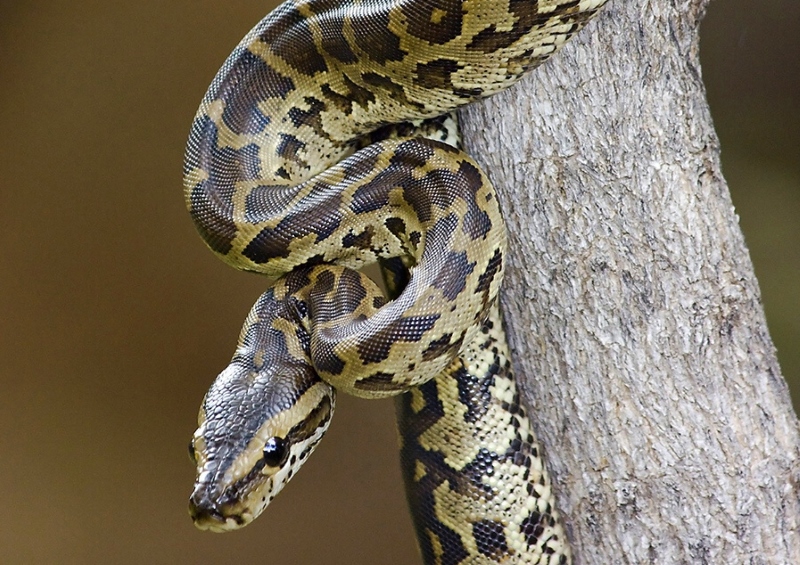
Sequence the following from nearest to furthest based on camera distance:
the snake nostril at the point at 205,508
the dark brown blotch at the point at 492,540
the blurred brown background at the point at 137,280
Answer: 1. the snake nostril at the point at 205,508
2. the dark brown blotch at the point at 492,540
3. the blurred brown background at the point at 137,280

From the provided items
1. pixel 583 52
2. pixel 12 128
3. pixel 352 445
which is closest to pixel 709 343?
pixel 583 52

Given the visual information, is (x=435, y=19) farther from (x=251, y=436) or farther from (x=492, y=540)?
(x=492, y=540)

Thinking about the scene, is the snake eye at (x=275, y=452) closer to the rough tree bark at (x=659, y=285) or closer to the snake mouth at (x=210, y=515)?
the snake mouth at (x=210, y=515)

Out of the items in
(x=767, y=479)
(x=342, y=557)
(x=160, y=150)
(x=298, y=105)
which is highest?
(x=160, y=150)

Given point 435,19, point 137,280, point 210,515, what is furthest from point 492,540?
point 137,280

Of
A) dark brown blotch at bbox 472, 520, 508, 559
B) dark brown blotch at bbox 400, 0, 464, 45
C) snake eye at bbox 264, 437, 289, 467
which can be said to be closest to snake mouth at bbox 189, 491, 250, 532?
snake eye at bbox 264, 437, 289, 467

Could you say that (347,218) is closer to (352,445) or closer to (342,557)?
(352,445)

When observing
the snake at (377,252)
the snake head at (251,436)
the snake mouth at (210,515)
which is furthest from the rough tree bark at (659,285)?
the snake mouth at (210,515)
